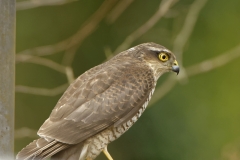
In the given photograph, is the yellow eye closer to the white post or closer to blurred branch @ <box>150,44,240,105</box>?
blurred branch @ <box>150,44,240,105</box>

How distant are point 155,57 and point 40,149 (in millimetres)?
1422

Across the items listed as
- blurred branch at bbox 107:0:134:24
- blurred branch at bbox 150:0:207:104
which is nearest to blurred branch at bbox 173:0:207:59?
blurred branch at bbox 150:0:207:104

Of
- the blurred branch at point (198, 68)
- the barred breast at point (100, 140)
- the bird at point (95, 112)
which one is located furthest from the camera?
the blurred branch at point (198, 68)

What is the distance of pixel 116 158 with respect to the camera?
7.31m

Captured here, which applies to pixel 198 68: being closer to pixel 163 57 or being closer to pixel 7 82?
pixel 163 57

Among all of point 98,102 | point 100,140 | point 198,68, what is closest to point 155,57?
point 98,102

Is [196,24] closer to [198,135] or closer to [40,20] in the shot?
[198,135]

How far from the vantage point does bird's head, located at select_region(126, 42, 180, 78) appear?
4.18m

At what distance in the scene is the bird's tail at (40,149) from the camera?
2.96 meters

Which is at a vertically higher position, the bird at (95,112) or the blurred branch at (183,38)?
the blurred branch at (183,38)

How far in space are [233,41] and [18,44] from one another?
103 inches

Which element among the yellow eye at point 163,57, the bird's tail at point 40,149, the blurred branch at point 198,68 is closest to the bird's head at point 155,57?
the yellow eye at point 163,57

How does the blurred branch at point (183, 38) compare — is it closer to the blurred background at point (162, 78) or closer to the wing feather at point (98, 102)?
the blurred background at point (162, 78)

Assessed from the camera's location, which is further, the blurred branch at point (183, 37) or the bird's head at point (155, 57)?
the blurred branch at point (183, 37)
